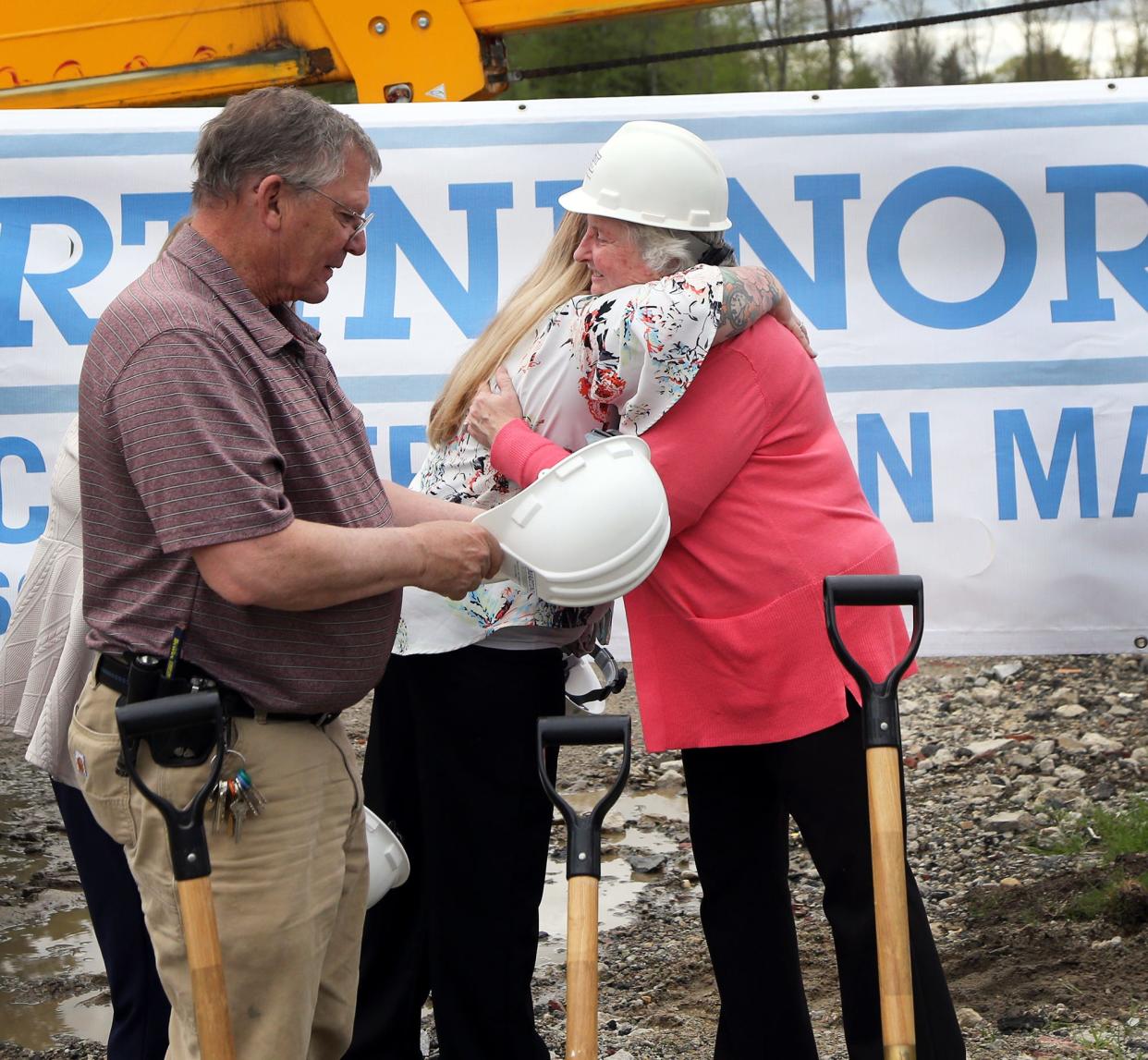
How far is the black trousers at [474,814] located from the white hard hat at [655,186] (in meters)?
0.88

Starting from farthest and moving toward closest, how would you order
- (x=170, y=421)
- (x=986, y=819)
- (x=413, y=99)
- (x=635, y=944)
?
(x=986, y=819) < (x=413, y=99) < (x=635, y=944) < (x=170, y=421)

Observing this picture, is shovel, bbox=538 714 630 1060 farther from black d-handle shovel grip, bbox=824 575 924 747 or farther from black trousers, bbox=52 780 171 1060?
black trousers, bbox=52 780 171 1060

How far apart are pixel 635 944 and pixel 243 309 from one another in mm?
2518

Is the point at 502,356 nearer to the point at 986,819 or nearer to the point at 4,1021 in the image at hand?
the point at 4,1021

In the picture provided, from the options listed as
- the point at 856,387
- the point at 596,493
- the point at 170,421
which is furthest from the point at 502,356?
the point at 856,387

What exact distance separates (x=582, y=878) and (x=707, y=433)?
0.85m

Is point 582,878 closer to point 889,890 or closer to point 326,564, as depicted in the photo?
point 889,890

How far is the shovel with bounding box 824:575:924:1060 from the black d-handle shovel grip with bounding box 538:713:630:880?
390 millimetres

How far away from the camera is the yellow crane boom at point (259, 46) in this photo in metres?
4.46

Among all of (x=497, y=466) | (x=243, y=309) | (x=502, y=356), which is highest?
(x=243, y=309)

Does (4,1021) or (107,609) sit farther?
(4,1021)

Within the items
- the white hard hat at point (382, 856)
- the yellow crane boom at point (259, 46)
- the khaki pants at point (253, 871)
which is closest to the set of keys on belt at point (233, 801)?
the khaki pants at point (253, 871)

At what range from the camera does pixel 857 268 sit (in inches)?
162

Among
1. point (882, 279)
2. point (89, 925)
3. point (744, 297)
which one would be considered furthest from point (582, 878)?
point (89, 925)
